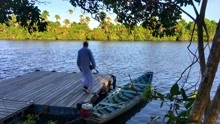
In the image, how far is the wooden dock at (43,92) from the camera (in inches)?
418

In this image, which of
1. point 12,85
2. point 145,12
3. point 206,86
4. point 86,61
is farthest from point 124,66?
point 206,86

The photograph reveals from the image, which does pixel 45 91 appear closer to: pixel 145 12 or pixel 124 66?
pixel 145 12

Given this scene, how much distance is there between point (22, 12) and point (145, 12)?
1.74m

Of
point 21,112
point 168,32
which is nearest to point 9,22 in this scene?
point 168,32

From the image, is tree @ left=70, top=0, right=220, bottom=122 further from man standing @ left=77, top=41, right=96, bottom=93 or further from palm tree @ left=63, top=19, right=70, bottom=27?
palm tree @ left=63, top=19, right=70, bottom=27

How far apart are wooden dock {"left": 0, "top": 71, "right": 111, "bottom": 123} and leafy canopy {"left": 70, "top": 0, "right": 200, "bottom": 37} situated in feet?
16.9

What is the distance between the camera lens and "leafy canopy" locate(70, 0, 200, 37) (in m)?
4.61

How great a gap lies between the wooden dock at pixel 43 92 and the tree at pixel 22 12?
4.97 m

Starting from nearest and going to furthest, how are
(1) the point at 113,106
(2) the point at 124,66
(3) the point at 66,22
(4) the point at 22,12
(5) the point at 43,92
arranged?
1. (4) the point at 22,12
2. (1) the point at 113,106
3. (5) the point at 43,92
4. (2) the point at 124,66
5. (3) the point at 66,22

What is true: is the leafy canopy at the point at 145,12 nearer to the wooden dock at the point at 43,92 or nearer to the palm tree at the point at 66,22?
the wooden dock at the point at 43,92

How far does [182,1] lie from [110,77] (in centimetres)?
1427

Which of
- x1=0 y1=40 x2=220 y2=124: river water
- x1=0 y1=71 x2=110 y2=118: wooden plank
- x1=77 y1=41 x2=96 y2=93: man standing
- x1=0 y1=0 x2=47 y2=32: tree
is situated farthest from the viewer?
x1=0 y1=40 x2=220 y2=124: river water

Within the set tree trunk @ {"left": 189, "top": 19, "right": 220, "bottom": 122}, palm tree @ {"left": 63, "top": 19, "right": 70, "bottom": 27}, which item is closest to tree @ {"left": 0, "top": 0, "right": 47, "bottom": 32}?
tree trunk @ {"left": 189, "top": 19, "right": 220, "bottom": 122}

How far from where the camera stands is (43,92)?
42.1 ft
